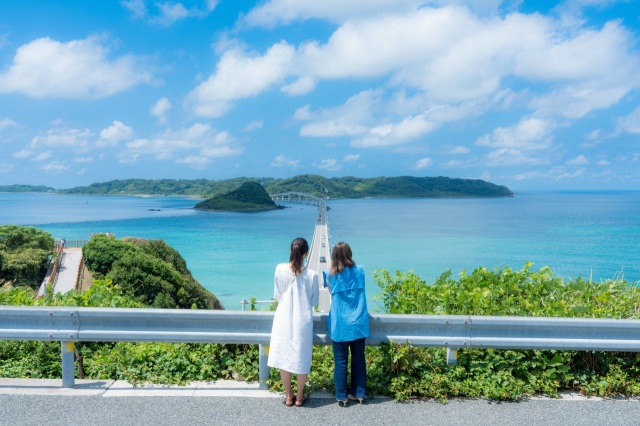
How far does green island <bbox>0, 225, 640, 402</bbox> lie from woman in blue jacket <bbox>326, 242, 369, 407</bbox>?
0.95ft

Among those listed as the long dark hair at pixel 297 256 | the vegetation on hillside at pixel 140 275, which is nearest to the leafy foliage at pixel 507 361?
the long dark hair at pixel 297 256

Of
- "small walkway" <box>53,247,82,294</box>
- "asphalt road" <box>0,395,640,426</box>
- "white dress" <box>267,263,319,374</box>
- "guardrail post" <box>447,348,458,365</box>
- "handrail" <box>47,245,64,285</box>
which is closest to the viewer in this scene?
"asphalt road" <box>0,395,640,426</box>

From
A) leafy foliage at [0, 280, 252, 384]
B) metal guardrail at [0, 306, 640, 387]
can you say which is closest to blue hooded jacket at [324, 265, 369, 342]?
metal guardrail at [0, 306, 640, 387]

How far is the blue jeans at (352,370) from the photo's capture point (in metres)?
4.34

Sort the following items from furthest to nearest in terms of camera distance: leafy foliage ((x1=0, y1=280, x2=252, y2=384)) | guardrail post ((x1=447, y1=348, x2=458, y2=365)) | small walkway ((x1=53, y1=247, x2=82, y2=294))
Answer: small walkway ((x1=53, y1=247, x2=82, y2=294)) < leafy foliage ((x1=0, y1=280, x2=252, y2=384)) < guardrail post ((x1=447, y1=348, x2=458, y2=365))

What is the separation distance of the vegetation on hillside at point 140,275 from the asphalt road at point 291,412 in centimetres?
2264

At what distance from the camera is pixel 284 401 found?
Result: 4.41 metres

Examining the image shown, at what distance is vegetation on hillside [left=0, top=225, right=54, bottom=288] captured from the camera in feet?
117

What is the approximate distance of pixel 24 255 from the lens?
122ft

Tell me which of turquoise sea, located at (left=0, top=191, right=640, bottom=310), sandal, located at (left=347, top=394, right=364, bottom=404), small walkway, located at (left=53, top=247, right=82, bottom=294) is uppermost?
sandal, located at (left=347, top=394, right=364, bottom=404)

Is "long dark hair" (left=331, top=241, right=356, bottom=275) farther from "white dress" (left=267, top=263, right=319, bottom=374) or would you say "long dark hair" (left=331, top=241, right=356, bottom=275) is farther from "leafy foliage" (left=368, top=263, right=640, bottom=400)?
"leafy foliage" (left=368, top=263, right=640, bottom=400)

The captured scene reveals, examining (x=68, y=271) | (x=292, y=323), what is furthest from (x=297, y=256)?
(x=68, y=271)

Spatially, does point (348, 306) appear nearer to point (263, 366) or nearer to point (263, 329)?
point (263, 329)


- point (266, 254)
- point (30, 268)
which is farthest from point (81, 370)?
point (266, 254)
